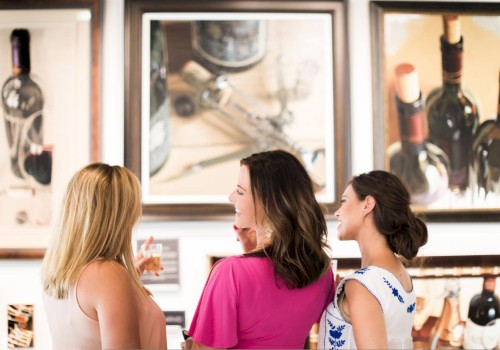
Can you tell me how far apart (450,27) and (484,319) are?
1.33 metres

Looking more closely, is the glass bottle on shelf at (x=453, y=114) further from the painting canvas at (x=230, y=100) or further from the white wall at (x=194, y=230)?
the painting canvas at (x=230, y=100)

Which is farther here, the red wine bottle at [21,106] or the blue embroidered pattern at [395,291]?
the red wine bottle at [21,106]

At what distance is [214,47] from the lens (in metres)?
2.99

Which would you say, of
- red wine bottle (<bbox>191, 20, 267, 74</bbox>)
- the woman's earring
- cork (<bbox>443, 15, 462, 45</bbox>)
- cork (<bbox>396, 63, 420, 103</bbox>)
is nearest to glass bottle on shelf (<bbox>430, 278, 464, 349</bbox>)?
cork (<bbox>396, 63, 420, 103</bbox>)

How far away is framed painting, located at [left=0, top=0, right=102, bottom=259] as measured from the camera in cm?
295

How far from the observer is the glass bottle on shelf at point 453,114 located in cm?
304

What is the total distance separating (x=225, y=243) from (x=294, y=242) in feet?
3.92

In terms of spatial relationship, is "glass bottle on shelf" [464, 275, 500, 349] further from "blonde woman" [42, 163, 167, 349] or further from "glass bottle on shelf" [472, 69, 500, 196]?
"blonde woman" [42, 163, 167, 349]

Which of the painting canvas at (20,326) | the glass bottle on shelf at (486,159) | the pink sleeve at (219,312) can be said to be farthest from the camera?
the glass bottle on shelf at (486,159)

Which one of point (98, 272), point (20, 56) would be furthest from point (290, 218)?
point (20, 56)

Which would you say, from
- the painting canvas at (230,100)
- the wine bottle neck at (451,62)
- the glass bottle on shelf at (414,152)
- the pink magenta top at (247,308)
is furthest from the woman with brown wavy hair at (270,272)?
the wine bottle neck at (451,62)

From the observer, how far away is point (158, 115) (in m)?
2.96

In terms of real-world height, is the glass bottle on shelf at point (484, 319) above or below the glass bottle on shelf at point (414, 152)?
below

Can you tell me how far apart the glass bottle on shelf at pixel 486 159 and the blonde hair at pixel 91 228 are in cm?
175
